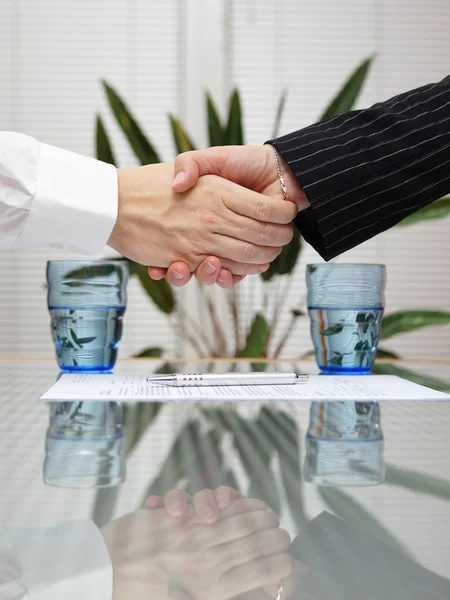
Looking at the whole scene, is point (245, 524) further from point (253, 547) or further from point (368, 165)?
point (368, 165)

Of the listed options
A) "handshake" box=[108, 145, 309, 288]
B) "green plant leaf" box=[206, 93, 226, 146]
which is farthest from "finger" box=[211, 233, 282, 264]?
"green plant leaf" box=[206, 93, 226, 146]

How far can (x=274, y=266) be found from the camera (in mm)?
1945

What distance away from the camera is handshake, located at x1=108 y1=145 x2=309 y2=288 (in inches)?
36.4

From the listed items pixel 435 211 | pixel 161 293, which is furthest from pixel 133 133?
pixel 435 211

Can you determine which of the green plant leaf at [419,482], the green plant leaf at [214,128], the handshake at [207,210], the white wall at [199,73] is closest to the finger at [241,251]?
the handshake at [207,210]

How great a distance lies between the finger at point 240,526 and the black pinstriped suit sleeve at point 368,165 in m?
0.64

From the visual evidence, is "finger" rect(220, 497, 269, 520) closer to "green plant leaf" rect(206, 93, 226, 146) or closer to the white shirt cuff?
the white shirt cuff

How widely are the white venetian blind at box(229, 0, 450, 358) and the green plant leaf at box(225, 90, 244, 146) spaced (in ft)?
2.60

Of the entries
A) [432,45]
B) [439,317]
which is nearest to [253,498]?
[439,317]

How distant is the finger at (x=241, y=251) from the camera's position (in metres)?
0.98

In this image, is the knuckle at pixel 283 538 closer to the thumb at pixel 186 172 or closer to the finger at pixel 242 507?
the finger at pixel 242 507

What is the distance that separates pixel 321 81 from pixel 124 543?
9.06 ft

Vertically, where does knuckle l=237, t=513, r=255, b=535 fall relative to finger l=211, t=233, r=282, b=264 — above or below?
below

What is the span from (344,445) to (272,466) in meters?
0.08
